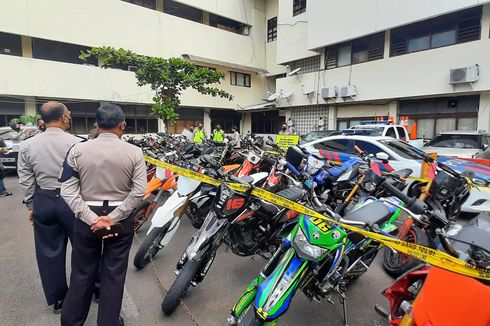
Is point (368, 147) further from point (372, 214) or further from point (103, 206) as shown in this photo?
point (103, 206)

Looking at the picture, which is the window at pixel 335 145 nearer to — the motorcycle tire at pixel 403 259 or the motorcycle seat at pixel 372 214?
the motorcycle tire at pixel 403 259

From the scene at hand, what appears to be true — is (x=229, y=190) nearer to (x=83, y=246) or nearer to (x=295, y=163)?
(x=83, y=246)

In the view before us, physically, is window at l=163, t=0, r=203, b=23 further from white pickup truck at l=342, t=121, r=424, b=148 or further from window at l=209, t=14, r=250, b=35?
white pickup truck at l=342, t=121, r=424, b=148

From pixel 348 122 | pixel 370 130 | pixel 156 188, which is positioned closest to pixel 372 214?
pixel 156 188

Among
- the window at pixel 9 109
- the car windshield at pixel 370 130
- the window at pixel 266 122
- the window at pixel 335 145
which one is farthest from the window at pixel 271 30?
the window at pixel 335 145

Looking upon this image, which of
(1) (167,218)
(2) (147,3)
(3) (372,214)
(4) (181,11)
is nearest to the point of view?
(3) (372,214)

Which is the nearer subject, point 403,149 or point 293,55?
point 403,149

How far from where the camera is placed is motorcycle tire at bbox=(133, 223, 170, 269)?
3.17m

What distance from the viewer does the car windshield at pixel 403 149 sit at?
5.80 metres

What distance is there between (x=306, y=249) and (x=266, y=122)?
1986cm

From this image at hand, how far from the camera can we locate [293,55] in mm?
17000

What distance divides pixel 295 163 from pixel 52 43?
15135 millimetres

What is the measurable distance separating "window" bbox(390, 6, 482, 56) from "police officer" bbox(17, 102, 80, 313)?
13.7m

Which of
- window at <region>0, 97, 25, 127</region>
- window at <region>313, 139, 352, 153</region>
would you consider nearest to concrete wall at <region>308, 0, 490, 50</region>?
window at <region>313, 139, 352, 153</region>
